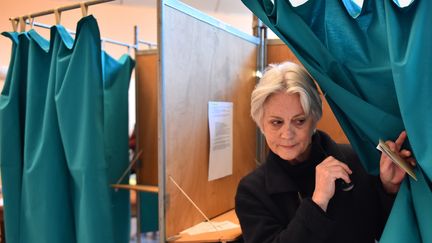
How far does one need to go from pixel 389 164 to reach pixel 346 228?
0.85 ft

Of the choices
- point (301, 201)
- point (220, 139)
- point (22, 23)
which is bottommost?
point (301, 201)

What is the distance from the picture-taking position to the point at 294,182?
111 cm

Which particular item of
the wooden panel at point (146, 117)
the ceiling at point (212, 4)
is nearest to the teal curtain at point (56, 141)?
the wooden panel at point (146, 117)

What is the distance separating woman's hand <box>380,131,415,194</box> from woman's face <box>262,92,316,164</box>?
0.23 m

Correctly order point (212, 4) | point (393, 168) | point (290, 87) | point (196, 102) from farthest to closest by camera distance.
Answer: point (212, 4), point (196, 102), point (290, 87), point (393, 168)

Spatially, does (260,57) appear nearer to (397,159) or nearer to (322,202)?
(322,202)

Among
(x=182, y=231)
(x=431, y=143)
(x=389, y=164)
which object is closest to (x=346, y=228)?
(x=389, y=164)

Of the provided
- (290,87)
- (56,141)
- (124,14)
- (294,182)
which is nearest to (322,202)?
(294,182)

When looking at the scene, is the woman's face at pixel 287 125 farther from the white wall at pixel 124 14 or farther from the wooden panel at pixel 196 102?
the white wall at pixel 124 14

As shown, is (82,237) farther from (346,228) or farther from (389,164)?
(389,164)

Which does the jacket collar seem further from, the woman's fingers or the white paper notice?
the white paper notice

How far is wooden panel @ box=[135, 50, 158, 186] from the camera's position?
7.08 feet

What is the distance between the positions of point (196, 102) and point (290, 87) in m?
0.55

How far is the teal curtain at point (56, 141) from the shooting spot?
1515mm
